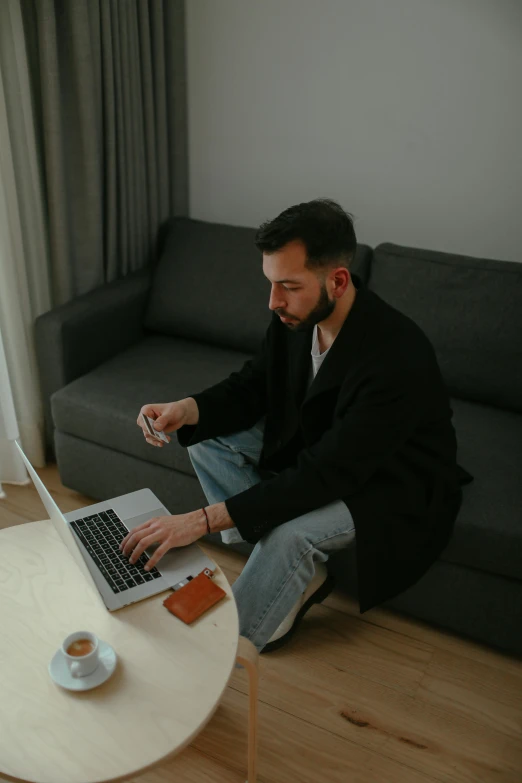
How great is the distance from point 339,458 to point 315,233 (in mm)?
494

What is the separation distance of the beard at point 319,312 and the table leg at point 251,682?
2.27ft

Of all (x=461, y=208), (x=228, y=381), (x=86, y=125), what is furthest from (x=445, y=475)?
(x=86, y=125)

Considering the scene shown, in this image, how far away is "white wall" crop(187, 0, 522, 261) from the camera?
7.50 ft

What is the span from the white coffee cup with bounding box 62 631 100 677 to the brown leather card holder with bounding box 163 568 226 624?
0.17m

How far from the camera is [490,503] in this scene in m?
1.76

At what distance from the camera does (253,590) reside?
1.61 m

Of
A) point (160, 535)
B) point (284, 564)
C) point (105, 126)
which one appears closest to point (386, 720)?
point (284, 564)

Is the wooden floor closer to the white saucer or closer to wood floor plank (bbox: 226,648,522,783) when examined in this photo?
wood floor plank (bbox: 226,648,522,783)

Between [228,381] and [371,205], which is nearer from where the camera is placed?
[228,381]

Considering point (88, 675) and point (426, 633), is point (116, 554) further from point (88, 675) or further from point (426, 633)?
point (426, 633)

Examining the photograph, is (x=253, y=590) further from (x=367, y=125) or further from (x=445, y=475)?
(x=367, y=125)

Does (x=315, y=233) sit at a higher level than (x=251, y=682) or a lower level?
higher

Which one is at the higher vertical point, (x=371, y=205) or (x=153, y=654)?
(x=371, y=205)

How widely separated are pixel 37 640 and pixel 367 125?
2012 millimetres
